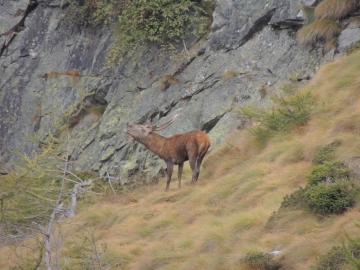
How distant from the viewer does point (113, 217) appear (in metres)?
15.8

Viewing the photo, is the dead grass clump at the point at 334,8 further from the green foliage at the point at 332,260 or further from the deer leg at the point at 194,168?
the green foliage at the point at 332,260

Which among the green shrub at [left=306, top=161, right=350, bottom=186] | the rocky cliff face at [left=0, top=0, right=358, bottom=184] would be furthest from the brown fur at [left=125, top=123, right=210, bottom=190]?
the green shrub at [left=306, top=161, right=350, bottom=186]

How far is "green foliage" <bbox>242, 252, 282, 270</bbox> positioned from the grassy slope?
0.13 m

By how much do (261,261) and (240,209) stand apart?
3.32 m

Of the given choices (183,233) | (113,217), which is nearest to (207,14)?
(113,217)

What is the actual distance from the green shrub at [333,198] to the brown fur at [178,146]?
16.6 ft

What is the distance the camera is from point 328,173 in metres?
11.0

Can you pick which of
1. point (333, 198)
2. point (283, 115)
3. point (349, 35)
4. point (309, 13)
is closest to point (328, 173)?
point (333, 198)

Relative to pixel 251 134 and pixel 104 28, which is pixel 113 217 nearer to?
pixel 251 134

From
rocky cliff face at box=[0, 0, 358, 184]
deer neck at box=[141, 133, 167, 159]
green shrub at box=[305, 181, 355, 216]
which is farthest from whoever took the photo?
rocky cliff face at box=[0, 0, 358, 184]

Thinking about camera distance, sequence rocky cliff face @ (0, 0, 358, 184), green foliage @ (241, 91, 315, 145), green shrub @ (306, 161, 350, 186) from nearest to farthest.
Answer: green shrub @ (306, 161, 350, 186) → green foliage @ (241, 91, 315, 145) → rocky cliff face @ (0, 0, 358, 184)

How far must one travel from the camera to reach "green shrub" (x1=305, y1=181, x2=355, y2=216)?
10.4 meters

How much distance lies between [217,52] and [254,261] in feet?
39.5

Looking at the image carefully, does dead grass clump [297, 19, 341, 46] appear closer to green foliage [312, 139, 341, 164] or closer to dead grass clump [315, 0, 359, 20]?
dead grass clump [315, 0, 359, 20]
